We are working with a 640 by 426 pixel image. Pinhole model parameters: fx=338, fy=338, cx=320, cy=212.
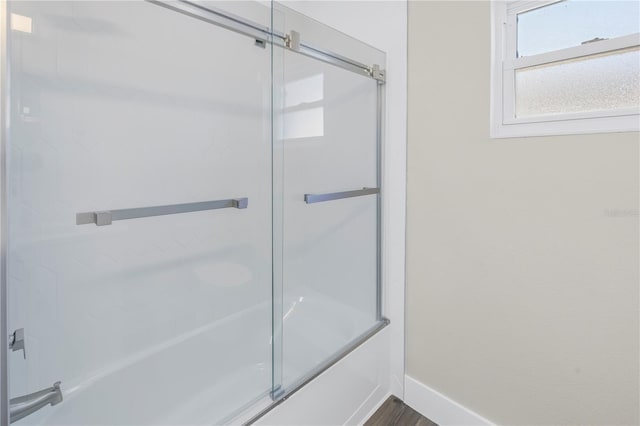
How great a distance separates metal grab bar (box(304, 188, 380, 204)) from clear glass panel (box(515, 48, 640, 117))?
2.32ft

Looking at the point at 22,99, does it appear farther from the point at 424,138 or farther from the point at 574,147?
the point at 574,147

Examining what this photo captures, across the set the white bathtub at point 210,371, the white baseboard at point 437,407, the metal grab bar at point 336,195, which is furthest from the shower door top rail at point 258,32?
the white baseboard at point 437,407

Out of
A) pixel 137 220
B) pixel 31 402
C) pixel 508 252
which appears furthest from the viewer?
pixel 137 220

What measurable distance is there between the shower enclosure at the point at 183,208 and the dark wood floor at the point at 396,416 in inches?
16.0

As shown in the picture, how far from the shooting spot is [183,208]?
1.37 metres

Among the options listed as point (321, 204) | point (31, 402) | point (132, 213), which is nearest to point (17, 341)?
point (31, 402)

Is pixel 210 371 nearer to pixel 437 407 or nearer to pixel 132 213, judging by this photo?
pixel 132 213

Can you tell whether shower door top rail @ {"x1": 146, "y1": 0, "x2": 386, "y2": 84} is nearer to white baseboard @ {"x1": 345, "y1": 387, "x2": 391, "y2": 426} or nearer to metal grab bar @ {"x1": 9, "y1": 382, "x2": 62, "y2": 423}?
metal grab bar @ {"x1": 9, "y1": 382, "x2": 62, "y2": 423}

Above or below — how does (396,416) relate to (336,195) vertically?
below

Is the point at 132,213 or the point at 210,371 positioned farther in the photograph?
the point at 210,371

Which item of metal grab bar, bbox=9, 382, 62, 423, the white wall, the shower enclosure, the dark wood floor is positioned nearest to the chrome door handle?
the shower enclosure

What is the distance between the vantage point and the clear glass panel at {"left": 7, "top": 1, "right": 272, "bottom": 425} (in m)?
1.21

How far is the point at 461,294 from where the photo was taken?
1.51m

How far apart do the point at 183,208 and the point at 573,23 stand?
5.35 feet
